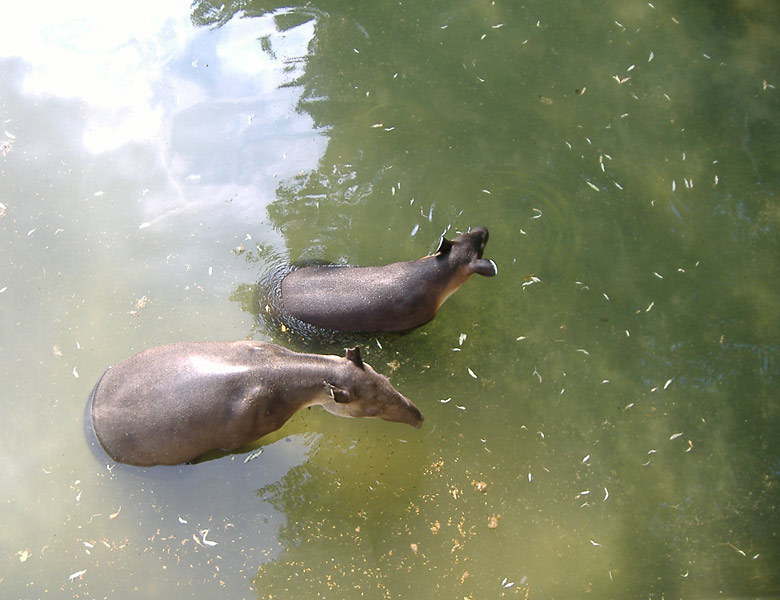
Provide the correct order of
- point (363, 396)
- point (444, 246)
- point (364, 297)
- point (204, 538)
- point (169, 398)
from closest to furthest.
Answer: point (169, 398) < point (363, 396) < point (204, 538) < point (364, 297) < point (444, 246)

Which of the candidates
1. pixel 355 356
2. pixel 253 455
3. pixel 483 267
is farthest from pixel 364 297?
pixel 253 455

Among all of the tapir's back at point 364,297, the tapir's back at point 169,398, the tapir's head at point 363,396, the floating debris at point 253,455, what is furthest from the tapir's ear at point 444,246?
the floating debris at point 253,455

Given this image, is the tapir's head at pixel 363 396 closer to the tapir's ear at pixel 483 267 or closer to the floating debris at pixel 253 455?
the floating debris at pixel 253 455

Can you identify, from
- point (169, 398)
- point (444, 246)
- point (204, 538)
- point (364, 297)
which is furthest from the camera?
point (444, 246)

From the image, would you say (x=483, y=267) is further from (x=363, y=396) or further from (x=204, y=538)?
(x=204, y=538)

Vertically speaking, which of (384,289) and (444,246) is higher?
(444,246)

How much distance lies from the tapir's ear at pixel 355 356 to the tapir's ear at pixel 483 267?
5.01ft

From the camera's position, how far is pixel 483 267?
6578 millimetres

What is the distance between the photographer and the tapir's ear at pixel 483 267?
259 inches

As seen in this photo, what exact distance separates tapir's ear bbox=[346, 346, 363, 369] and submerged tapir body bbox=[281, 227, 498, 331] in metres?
0.59

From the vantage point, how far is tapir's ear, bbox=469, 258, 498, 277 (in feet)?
21.5

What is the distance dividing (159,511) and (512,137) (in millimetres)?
5851

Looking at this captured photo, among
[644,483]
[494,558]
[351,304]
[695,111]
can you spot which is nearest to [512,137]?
[695,111]

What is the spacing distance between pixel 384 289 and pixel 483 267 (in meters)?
1.02
